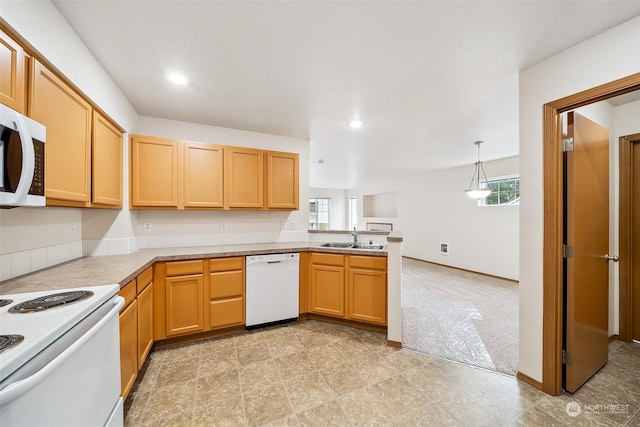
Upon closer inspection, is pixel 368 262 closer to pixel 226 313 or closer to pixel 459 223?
pixel 226 313

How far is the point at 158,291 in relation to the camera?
2.25 m

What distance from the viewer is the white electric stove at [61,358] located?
67cm

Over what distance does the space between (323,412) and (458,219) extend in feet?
17.5

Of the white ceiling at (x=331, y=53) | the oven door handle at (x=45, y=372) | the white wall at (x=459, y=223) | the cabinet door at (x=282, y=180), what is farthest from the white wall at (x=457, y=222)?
the oven door handle at (x=45, y=372)

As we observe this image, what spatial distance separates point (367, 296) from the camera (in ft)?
8.69

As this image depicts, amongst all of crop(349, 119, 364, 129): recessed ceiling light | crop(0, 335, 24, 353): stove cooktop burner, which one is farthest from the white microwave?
crop(349, 119, 364, 129): recessed ceiling light

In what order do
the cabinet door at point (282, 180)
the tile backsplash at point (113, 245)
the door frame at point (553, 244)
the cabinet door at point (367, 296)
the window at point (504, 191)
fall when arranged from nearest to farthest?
the tile backsplash at point (113, 245), the door frame at point (553, 244), the cabinet door at point (367, 296), the cabinet door at point (282, 180), the window at point (504, 191)

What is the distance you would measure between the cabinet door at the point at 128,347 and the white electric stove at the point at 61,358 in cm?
29

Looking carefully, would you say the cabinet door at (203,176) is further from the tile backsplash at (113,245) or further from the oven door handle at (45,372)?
the oven door handle at (45,372)

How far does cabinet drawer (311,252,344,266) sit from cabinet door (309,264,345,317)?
0.05 metres

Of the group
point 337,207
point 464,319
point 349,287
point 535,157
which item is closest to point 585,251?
point 535,157

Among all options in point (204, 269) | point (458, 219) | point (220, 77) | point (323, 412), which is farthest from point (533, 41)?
point (458, 219)

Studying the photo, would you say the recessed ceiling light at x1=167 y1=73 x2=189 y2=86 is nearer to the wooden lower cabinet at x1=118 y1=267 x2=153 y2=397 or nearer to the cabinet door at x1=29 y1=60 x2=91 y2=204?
the cabinet door at x1=29 y1=60 x2=91 y2=204

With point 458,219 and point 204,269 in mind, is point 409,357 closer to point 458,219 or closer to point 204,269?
point 204,269
